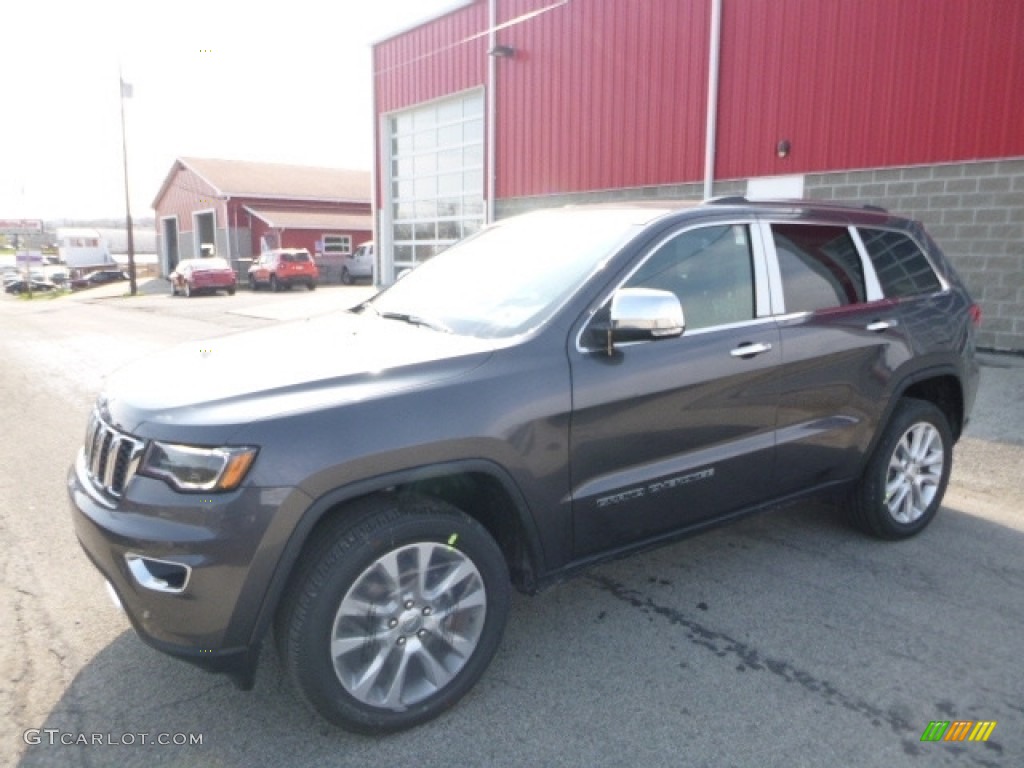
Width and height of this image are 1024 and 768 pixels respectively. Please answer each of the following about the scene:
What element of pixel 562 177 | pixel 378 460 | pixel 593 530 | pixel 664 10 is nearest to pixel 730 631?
pixel 593 530

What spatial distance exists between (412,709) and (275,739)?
1.52 ft

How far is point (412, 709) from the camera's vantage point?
8.83 feet

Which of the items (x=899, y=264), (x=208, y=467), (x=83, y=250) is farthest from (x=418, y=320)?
(x=83, y=250)

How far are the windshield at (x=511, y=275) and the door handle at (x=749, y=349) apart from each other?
0.68 m

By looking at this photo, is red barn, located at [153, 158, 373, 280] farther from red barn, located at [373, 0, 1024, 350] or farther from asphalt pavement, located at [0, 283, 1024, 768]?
asphalt pavement, located at [0, 283, 1024, 768]

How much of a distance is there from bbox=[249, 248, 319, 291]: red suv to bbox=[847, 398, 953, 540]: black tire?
29.0 meters

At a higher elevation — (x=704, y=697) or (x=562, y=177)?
(x=562, y=177)

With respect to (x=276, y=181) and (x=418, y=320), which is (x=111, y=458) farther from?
(x=276, y=181)

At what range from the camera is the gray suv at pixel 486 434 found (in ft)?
7.99

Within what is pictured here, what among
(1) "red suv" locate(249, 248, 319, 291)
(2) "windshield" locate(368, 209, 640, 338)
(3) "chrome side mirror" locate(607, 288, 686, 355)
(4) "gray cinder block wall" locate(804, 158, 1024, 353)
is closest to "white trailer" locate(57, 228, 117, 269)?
(1) "red suv" locate(249, 248, 319, 291)

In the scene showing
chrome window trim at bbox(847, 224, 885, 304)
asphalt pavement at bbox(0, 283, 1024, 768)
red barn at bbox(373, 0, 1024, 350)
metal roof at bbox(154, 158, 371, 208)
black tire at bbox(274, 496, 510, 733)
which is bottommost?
asphalt pavement at bbox(0, 283, 1024, 768)

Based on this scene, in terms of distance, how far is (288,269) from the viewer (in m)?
30.9

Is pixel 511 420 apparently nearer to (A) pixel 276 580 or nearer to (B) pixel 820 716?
(A) pixel 276 580

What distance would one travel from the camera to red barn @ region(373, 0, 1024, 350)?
920 cm
